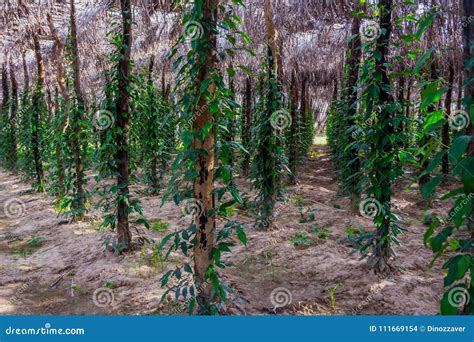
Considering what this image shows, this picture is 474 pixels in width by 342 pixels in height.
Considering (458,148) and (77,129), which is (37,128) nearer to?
(77,129)

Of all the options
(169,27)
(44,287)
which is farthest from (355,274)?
(169,27)

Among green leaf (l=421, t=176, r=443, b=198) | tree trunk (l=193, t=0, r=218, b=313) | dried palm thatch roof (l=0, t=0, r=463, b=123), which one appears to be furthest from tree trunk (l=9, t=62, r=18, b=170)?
green leaf (l=421, t=176, r=443, b=198)

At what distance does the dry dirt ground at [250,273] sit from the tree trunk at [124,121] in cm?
42

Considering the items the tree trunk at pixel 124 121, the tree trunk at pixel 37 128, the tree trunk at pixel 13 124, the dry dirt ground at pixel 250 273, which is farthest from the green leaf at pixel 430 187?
the tree trunk at pixel 13 124

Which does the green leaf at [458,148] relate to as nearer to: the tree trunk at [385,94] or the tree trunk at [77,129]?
the tree trunk at [385,94]

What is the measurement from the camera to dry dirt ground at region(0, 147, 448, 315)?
3963mm

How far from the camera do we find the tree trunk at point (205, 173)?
2.98 m

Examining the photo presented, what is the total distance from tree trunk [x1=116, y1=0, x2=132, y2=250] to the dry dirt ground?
424mm

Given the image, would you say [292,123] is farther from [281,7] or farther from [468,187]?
[468,187]

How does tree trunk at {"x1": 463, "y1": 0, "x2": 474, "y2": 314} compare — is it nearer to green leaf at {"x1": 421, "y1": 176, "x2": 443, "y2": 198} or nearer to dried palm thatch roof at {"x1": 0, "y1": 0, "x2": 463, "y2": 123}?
green leaf at {"x1": 421, "y1": 176, "x2": 443, "y2": 198}

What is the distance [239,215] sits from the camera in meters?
7.83

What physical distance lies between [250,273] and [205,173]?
7.33 feet

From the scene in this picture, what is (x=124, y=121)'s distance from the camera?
207 inches

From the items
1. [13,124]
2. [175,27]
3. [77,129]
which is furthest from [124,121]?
[13,124]
